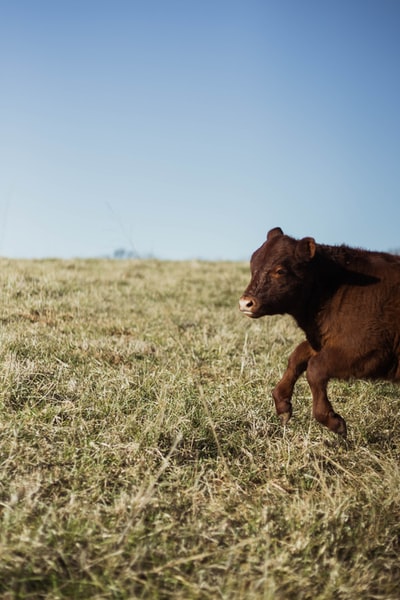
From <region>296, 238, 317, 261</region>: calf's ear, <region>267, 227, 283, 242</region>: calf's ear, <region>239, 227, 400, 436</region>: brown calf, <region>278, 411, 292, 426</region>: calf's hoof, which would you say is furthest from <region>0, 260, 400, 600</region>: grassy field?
<region>267, 227, 283, 242</region>: calf's ear

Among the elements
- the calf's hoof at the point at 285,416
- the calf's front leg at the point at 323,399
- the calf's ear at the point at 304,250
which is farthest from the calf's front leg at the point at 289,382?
the calf's ear at the point at 304,250

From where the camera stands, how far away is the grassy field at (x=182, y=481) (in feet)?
8.98

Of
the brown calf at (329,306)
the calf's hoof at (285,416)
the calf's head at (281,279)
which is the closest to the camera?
the brown calf at (329,306)

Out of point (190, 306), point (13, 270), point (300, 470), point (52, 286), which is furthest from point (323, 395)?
point (13, 270)

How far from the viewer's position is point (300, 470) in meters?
3.92

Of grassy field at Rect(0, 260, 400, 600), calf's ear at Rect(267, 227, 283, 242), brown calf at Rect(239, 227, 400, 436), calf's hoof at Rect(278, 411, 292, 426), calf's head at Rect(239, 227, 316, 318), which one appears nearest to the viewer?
grassy field at Rect(0, 260, 400, 600)

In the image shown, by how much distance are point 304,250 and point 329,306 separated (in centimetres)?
49

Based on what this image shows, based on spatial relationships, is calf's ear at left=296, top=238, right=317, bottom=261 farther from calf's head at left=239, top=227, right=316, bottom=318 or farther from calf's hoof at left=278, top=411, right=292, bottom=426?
calf's hoof at left=278, top=411, right=292, bottom=426

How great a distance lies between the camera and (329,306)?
452 cm

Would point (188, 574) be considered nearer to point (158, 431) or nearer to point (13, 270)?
point (158, 431)

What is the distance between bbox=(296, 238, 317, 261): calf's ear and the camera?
4473 millimetres

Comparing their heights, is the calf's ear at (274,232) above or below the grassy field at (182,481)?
above

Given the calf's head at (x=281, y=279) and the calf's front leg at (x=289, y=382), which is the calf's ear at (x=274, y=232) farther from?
the calf's front leg at (x=289, y=382)

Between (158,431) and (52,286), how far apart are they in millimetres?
6998
